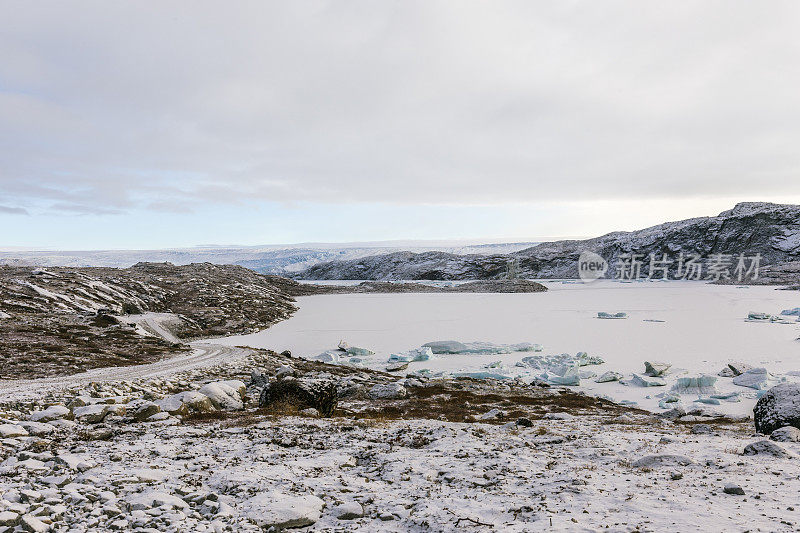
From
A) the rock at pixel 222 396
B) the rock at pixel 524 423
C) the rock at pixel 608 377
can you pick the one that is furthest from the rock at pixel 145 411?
the rock at pixel 608 377

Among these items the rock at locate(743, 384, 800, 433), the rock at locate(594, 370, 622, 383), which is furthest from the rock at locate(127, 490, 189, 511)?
the rock at locate(594, 370, 622, 383)

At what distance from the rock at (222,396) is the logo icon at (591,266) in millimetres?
124126

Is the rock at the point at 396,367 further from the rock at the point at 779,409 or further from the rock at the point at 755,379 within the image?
the rock at the point at 779,409

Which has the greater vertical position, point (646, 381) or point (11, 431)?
point (11, 431)

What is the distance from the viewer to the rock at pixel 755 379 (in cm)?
1936

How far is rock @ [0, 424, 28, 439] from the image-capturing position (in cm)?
1015

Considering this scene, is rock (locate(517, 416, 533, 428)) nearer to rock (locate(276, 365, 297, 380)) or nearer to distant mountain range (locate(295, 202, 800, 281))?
rock (locate(276, 365, 297, 380))

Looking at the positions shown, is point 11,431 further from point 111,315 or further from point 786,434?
point 111,315

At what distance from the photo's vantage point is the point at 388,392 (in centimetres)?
1873

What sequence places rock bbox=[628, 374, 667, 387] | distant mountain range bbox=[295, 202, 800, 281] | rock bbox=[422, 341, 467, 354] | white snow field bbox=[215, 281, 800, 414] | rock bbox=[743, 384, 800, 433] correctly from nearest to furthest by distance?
rock bbox=[743, 384, 800, 433], rock bbox=[628, 374, 667, 387], white snow field bbox=[215, 281, 800, 414], rock bbox=[422, 341, 467, 354], distant mountain range bbox=[295, 202, 800, 281]

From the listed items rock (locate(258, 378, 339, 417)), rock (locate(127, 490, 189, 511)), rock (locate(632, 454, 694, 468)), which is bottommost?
rock (locate(258, 378, 339, 417))

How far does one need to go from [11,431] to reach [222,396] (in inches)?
229

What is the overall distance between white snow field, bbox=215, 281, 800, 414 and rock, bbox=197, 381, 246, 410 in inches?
506

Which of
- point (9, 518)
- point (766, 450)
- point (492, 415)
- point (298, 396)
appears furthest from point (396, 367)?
point (9, 518)
